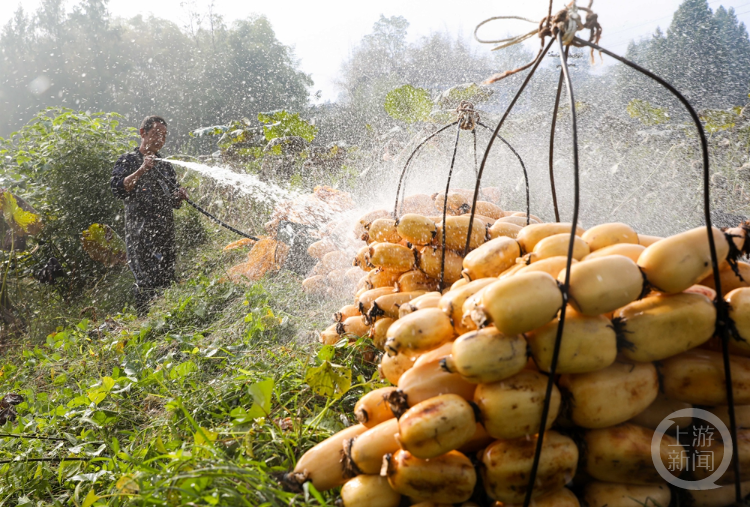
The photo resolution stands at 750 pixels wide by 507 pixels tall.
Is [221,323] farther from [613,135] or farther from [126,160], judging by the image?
[613,135]

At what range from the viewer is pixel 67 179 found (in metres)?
6.96

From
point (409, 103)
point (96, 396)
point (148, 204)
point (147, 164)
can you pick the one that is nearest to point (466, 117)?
point (96, 396)

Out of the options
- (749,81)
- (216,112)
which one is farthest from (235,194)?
(216,112)

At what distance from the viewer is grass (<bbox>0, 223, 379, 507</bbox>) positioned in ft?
3.62

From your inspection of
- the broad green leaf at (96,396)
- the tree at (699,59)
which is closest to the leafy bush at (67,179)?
the broad green leaf at (96,396)

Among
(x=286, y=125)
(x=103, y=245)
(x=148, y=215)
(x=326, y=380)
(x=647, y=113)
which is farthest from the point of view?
(x=286, y=125)

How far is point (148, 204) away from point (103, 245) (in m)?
1.59

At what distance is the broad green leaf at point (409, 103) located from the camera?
6.83 metres

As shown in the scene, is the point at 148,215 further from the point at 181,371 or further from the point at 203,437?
the point at 203,437

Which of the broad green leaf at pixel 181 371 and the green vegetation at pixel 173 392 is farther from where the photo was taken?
the broad green leaf at pixel 181 371

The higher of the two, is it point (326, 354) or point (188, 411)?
point (326, 354)

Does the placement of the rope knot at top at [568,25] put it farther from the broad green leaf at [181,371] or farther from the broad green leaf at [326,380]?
the broad green leaf at [181,371]

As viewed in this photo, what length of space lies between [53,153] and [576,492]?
8.48 metres

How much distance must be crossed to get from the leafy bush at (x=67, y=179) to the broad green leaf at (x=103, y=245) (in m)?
0.31
